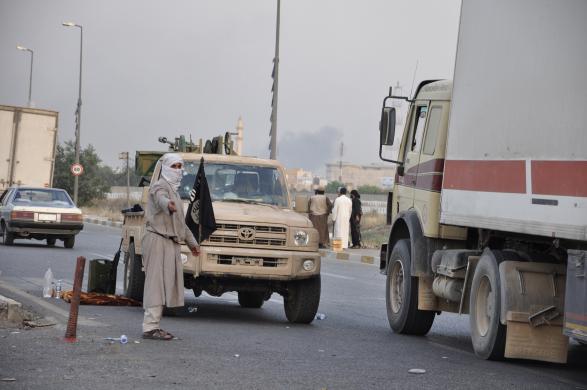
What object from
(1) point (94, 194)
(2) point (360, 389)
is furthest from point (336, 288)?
(1) point (94, 194)

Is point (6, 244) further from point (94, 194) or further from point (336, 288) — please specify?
point (94, 194)

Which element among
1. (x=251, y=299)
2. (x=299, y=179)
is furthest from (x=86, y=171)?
(x=299, y=179)

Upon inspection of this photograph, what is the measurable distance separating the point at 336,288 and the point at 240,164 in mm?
6391

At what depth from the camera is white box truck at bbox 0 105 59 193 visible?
35.8 m

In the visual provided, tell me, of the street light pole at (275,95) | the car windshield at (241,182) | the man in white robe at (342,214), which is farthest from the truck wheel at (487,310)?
the street light pole at (275,95)

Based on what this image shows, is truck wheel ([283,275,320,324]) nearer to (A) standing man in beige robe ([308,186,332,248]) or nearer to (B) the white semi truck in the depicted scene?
(B) the white semi truck

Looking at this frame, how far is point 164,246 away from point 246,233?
2314 millimetres

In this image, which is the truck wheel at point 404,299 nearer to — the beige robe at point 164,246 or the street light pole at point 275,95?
the beige robe at point 164,246

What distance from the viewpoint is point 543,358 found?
1098 centimetres

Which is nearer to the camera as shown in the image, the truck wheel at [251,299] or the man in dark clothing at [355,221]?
the truck wheel at [251,299]

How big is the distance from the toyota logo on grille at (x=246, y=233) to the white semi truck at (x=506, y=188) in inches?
69.7

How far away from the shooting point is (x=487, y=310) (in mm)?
11891

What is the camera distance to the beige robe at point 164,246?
12336 millimetres

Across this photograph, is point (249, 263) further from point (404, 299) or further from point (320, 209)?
point (320, 209)
